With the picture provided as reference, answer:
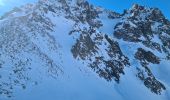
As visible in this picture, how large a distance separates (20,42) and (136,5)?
6842 cm

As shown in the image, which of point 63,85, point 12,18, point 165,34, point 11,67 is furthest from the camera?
point 165,34

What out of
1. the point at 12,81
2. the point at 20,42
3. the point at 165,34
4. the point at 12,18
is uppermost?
the point at 165,34

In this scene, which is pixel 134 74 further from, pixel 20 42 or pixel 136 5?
pixel 136 5

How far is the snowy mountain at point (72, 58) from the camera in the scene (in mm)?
44969

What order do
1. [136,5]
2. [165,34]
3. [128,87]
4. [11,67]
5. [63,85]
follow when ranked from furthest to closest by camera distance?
1. [136,5]
2. [165,34]
3. [128,87]
4. [63,85]
5. [11,67]

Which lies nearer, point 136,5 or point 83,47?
point 83,47

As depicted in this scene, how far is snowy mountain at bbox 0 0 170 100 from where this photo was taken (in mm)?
44969

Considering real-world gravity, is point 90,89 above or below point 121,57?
below

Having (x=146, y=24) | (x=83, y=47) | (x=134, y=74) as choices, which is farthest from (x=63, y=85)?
(x=146, y=24)

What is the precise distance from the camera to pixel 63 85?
48562 millimetres

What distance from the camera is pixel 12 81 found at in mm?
41406

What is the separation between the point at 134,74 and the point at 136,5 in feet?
157

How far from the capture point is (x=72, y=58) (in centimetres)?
5881

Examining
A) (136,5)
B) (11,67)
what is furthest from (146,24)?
(11,67)
